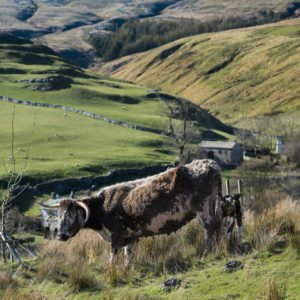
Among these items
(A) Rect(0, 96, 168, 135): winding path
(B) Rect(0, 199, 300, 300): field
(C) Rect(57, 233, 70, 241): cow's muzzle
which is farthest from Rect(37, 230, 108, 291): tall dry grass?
(A) Rect(0, 96, 168, 135): winding path

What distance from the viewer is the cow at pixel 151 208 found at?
367 inches

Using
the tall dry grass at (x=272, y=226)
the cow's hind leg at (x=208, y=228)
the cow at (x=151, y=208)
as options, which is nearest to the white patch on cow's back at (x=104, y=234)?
the cow at (x=151, y=208)

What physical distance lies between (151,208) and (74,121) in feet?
291

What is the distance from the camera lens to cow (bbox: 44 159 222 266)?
30.6ft

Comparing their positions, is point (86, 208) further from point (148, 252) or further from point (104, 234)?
point (148, 252)

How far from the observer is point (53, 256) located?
1009cm

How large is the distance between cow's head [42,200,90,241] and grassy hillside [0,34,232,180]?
51451 mm

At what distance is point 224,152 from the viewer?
316 feet

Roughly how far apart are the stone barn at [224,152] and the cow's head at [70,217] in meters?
84.5

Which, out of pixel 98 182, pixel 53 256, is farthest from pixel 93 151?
pixel 53 256

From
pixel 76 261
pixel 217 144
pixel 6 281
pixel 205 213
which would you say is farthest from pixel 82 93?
pixel 6 281

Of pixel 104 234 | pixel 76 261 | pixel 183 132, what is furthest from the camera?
pixel 183 132

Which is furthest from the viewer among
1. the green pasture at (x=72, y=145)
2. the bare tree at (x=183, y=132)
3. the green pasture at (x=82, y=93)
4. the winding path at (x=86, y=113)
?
the green pasture at (x=82, y=93)

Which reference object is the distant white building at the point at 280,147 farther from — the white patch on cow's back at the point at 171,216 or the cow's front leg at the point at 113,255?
the cow's front leg at the point at 113,255
